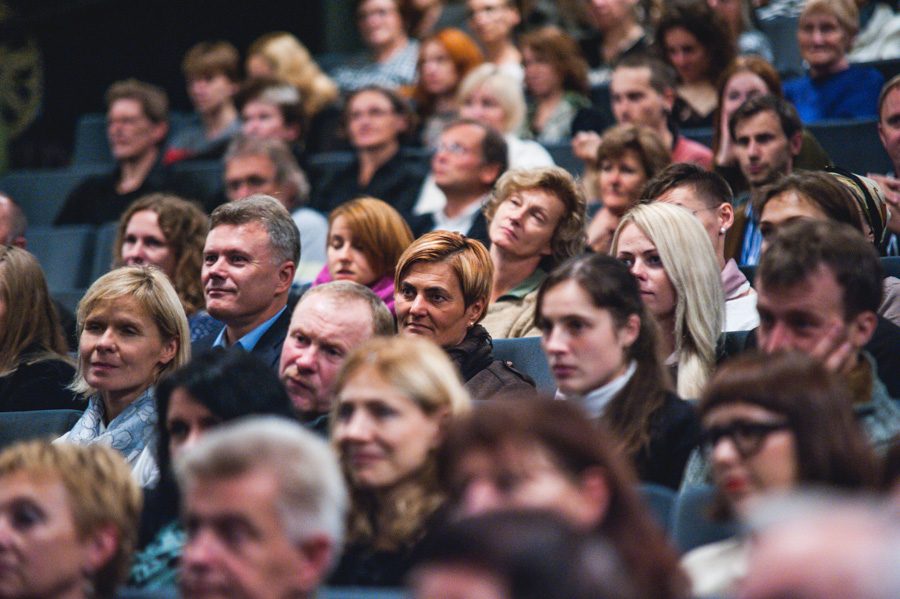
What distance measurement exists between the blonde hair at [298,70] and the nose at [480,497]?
3.75 metres

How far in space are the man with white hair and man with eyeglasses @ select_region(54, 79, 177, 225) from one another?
3.21 metres

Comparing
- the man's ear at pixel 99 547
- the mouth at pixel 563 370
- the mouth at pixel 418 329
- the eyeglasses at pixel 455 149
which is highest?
the mouth at pixel 563 370

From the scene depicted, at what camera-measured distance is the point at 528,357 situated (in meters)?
2.84

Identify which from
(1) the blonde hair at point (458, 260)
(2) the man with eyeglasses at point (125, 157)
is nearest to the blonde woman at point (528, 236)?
(1) the blonde hair at point (458, 260)

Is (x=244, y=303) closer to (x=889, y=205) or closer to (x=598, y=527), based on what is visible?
(x=889, y=205)

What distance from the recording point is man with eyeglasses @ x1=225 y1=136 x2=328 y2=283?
3926 mm

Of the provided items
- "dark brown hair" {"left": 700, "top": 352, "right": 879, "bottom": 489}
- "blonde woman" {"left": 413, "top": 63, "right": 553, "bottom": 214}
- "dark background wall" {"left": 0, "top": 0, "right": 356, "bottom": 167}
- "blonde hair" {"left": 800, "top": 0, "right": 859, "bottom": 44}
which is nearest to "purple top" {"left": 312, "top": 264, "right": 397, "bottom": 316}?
"blonde woman" {"left": 413, "top": 63, "right": 553, "bottom": 214}

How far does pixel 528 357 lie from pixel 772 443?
46.3 inches

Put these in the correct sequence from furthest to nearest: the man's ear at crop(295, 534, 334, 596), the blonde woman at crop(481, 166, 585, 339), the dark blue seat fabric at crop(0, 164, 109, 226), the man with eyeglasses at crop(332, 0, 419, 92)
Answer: the man with eyeglasses at crop(332, 0, 419, 92) → the dark blue seat fabric at crop(0, 164, 109, 226) → the blonde woman at crop(481, 166, 585, 339) → the man's ear at crop(295, 534, 334, 596)

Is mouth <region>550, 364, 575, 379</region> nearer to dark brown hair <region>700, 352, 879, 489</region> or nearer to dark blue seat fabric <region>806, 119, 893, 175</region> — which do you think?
dark brown hair <region>700, 352, 879, 489</region>

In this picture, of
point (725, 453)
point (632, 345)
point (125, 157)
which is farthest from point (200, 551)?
point (125, 157)

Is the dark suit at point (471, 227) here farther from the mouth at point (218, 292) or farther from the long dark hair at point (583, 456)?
the long dark hair at point (583, 456)

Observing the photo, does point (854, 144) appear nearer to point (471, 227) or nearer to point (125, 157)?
point (471, 227)

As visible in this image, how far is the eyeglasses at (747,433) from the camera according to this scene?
169 cm
